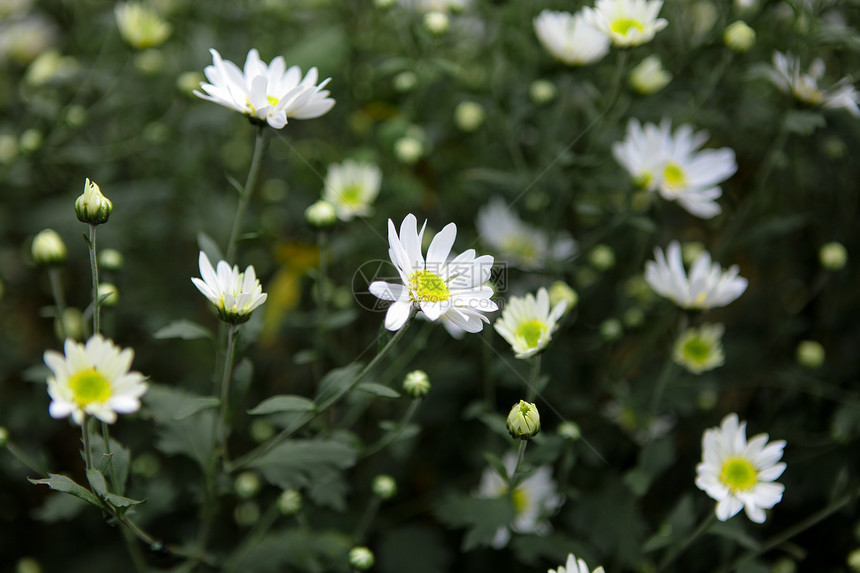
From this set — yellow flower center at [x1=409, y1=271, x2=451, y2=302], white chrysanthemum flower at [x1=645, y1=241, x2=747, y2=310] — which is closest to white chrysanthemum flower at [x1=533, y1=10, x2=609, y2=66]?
white chrysanthemum flower at [x1=645, y1=241, x2=747, y2=310]

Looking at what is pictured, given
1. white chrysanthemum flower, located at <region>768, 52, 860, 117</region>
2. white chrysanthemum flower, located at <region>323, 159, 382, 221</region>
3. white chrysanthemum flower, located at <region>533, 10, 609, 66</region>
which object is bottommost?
white chrysanthemum flower, located at <region>768, 52, 860, 117</region>

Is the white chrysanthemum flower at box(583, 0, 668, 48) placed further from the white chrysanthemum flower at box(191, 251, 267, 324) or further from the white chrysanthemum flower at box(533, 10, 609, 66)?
the white chrysanthemum flower at box(191, 251, 267, 324)

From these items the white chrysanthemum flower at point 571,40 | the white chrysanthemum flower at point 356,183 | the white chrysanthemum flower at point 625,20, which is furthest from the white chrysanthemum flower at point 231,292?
the white chrysanthemum flower at point 571,40

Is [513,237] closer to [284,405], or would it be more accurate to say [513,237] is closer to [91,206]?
[284,405]

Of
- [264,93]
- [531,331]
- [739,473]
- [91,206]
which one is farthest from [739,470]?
[91,206]

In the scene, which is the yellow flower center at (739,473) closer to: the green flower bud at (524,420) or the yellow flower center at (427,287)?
the green flower bud at (524,420)

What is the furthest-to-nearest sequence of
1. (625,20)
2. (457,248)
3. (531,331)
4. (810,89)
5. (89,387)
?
(457,248) → (810,89) → (625,20) → (531,331) → (89,387)
